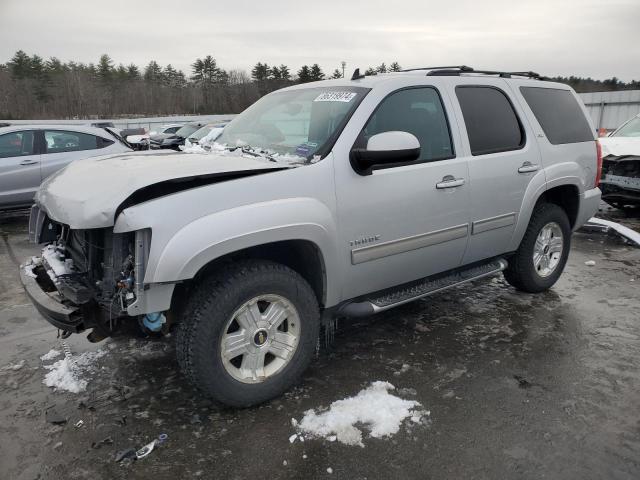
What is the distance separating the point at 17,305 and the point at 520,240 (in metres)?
4.71

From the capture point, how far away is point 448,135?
3.80 m

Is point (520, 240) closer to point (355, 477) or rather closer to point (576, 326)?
point (576, 326)

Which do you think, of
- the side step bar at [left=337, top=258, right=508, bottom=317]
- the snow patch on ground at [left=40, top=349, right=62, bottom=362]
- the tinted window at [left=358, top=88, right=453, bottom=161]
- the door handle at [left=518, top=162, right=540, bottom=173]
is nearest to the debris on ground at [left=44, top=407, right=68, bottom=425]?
the snow patch on ground at [left=40, top=349, right=62, bottom=362]

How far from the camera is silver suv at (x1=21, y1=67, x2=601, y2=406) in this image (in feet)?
8.66

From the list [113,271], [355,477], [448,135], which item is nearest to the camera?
[355,477]

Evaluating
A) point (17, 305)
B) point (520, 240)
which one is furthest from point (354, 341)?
point (17, 305)

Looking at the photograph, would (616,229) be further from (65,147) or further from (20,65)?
(20,65)

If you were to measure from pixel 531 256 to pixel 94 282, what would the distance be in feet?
12.4

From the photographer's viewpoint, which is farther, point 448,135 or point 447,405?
point 448,135

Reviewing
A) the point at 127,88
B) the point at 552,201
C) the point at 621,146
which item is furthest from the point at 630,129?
the point at 127,88

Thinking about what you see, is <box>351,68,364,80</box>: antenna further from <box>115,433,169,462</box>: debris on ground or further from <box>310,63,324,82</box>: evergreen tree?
<box>310,63,324,82</box>: evergreen tree

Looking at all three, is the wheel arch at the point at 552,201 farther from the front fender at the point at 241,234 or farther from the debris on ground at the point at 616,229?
the debris on ground at the point at 616,229

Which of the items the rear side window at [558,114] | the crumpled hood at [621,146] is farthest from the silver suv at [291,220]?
the crumpled hood at [621,146]

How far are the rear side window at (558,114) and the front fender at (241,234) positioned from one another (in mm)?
2642
